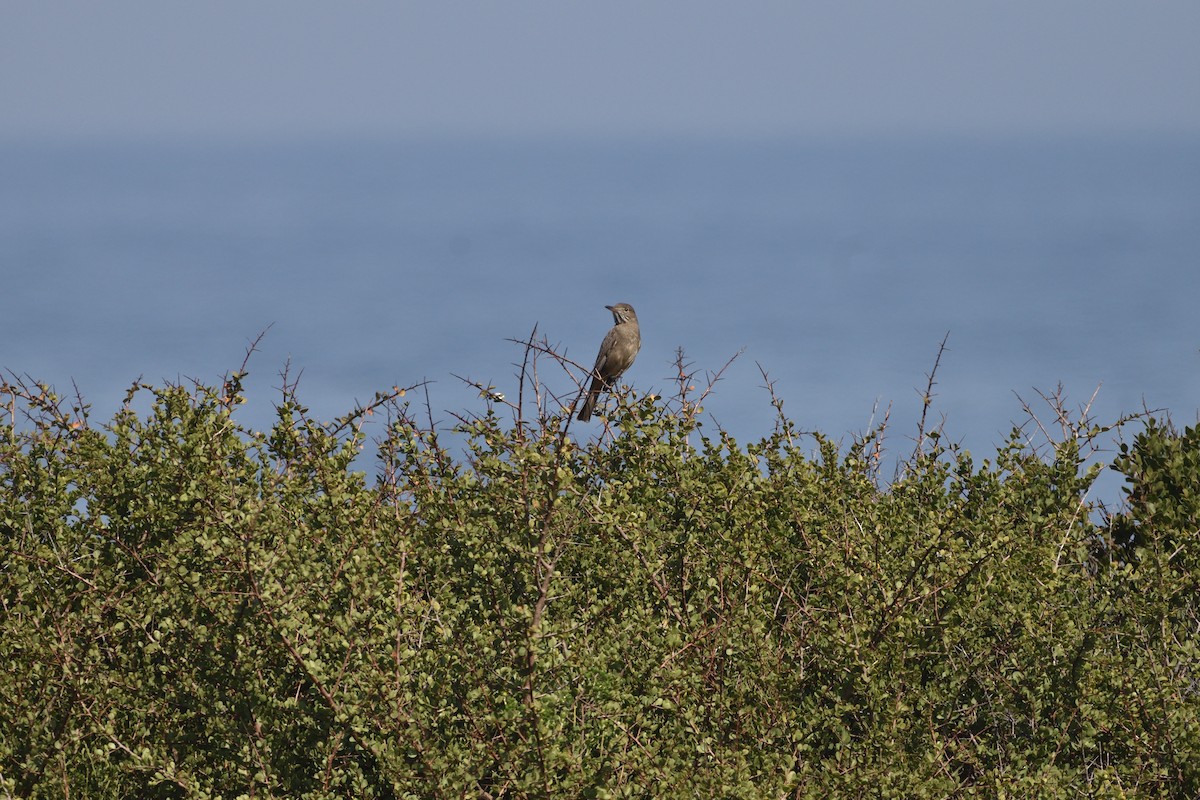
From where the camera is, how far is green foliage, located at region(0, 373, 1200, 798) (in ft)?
15.9

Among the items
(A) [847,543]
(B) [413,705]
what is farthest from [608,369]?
(B) [413,705]

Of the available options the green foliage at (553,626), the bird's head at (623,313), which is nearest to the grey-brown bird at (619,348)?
the bird's head at (623,313)

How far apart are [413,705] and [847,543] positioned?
99.3 inches

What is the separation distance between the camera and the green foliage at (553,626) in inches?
191

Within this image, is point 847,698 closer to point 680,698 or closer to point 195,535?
point 680,698

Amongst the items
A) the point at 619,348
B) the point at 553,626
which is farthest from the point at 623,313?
the point at 553,626

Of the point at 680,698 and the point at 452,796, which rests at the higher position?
the point at 680,698

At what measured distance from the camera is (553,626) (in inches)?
187

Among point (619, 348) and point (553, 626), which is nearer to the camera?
point (553, 626)

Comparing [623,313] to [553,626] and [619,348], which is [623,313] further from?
[553,626]

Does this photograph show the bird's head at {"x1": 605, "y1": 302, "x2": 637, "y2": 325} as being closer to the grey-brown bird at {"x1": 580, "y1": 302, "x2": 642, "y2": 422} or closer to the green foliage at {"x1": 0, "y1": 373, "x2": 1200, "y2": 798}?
the grey-brown bird at {"x1": 580, "y1": 302, "x2": 642, "y2": 422}

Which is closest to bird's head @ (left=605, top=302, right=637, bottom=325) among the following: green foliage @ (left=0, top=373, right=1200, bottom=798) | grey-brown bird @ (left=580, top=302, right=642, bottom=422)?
grey-brown bird @ (left=580, top=302, right=642, bottom=422)

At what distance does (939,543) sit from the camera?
597cm

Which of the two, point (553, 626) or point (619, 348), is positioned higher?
point (619, 348)
